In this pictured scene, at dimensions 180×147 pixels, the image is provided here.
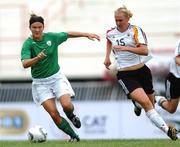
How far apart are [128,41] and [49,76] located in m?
1.54

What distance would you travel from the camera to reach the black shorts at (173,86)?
15.5m

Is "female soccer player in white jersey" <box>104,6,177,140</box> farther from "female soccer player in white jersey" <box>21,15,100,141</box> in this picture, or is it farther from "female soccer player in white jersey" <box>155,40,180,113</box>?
"female soccer player in white jersey" <box>155,40,180,113</box>

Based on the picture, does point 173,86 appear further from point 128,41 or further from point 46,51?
point 46,51

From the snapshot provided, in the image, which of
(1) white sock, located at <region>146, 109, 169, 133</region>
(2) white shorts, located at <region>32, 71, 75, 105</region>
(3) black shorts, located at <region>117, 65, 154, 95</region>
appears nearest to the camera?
(1) white sock, located at <region>146, 109, 169, 133</region>

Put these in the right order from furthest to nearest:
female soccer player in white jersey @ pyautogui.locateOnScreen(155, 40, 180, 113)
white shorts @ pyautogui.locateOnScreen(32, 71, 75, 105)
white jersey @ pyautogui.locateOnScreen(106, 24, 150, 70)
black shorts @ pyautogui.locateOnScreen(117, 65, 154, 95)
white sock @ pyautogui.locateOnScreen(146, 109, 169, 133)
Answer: female soccer player in white jersey @ pyautogui.locateOnScreen(155, 40, 180, 113), white shorts @ pyautogui.locateOnScreen(32, 71, 75, 105), black shorts @ pyautogui.locateOnScreen(117, 65, 154, 95), white jersey @ pyautogui.locateOnScreen(106, 24, 150, 70), white sock @ pyautogui.locateOnScreen(146, 109, 169, 133)

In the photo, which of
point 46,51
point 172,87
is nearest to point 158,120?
point 172,87

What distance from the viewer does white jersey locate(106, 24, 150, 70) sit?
14.1 m

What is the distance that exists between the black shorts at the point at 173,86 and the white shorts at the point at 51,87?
2118mm

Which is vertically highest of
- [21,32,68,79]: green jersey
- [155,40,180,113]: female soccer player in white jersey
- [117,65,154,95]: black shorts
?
[21,32,68,79]: green jersey

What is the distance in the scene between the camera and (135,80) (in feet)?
47.5

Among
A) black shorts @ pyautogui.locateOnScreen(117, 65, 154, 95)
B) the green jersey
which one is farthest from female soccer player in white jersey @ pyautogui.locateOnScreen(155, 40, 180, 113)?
the green jersey

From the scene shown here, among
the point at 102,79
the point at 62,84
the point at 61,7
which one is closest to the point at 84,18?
the point at 61,7

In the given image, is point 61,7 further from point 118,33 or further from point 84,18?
point 118,33

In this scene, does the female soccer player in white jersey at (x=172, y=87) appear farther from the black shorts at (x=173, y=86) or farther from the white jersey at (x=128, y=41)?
the white jersey at (x=128, y=41)
